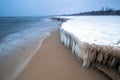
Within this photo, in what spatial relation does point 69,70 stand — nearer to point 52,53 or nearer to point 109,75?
point 109,75

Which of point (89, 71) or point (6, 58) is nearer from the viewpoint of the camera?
point (89, 71)

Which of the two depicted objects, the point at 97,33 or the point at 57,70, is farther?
the point at 97,33

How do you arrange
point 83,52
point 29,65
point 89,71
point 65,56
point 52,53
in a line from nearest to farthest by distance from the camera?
1. point 83,52
2. point 89,71
3. point 29,65
4. point 65,56
5. point 52,53

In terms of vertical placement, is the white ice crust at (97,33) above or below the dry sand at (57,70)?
above

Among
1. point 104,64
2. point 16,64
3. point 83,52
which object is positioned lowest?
point 16,64

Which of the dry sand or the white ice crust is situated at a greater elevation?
the white ice crust

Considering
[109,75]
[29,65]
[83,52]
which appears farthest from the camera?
[29,65]

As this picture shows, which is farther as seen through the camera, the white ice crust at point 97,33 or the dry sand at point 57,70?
the white ice crust at point 97,33

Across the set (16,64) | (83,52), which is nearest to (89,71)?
(83,52)

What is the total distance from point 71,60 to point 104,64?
5.34ft

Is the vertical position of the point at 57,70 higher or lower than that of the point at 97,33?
lower

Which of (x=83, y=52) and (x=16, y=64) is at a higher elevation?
(x=83, y=52)

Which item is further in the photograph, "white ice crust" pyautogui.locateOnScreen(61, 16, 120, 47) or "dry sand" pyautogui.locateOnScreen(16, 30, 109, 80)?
"white ice crust" pyautogui.locateOnScreen(61, 16, 120, 47)

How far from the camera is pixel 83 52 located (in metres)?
3.91
